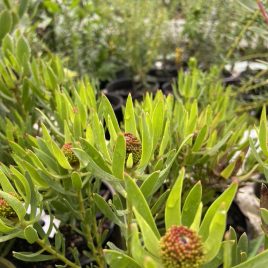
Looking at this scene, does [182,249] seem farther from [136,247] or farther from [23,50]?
[23,50]

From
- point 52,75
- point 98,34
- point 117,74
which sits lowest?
point 117,74

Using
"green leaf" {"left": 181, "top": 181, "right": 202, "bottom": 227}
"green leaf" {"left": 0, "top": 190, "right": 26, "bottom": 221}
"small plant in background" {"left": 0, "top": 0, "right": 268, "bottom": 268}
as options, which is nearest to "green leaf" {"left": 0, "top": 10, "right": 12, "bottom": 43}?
"small plant in background" {"left": 0, "top": 0, "right": 268, "bottom": 268}

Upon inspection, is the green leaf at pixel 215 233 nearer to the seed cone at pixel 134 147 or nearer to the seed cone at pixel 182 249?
the seed cone at pixel 182 249

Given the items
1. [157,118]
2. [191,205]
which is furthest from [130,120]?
[191,205]

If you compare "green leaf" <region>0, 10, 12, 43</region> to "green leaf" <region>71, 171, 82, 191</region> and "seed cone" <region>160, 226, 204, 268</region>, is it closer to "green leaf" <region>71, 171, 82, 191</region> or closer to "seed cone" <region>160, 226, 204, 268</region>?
"green leaf" <region>71, 171, 82, 191</region>

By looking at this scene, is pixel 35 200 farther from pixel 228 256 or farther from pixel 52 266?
pixel 52 266

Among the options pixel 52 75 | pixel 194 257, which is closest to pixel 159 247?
pixel 194 257
